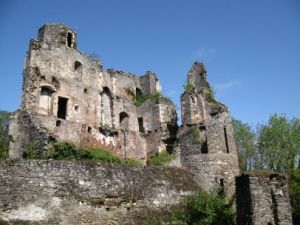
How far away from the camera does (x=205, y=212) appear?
53.9 ft

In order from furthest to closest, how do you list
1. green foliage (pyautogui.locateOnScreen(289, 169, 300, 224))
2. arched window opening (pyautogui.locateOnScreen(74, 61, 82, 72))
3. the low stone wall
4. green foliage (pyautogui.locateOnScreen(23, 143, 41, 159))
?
arched window opening (pyautogui.locateOnScreen(74, 61, 82, 72)) → green foliage (pyautogui.locateOnScreen(289, 169, 300, 224)) → green foliage (pyautogui.locateOnScreen(23, 143, 41, 159)) → the low stone wall

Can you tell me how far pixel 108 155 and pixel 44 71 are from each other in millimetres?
8691

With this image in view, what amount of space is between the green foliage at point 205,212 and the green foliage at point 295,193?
401 inches

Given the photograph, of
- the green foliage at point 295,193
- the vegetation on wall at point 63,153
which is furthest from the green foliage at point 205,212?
the green foliage at point 295,193

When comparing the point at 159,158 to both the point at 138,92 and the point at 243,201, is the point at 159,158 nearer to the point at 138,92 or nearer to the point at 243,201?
the point at 138,92

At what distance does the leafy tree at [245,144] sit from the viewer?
33812 millimetres

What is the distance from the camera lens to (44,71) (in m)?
30.4

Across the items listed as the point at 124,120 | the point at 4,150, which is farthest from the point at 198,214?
the point at 124,120

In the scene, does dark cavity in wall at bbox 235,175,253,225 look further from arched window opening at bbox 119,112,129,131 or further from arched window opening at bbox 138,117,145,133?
arched window opening at bbox 119,112,129,131

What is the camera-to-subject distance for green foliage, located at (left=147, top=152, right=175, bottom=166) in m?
26.8

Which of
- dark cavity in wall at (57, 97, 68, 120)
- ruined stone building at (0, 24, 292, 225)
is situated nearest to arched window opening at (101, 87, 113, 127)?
ruined stone building at (0, 24, 292, 225)

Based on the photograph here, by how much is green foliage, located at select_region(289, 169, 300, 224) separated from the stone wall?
11.9 meters

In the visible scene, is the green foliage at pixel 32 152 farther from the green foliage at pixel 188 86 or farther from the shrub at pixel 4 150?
the green foliage at pixel 188 86

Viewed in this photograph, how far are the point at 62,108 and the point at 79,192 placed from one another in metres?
16.5
